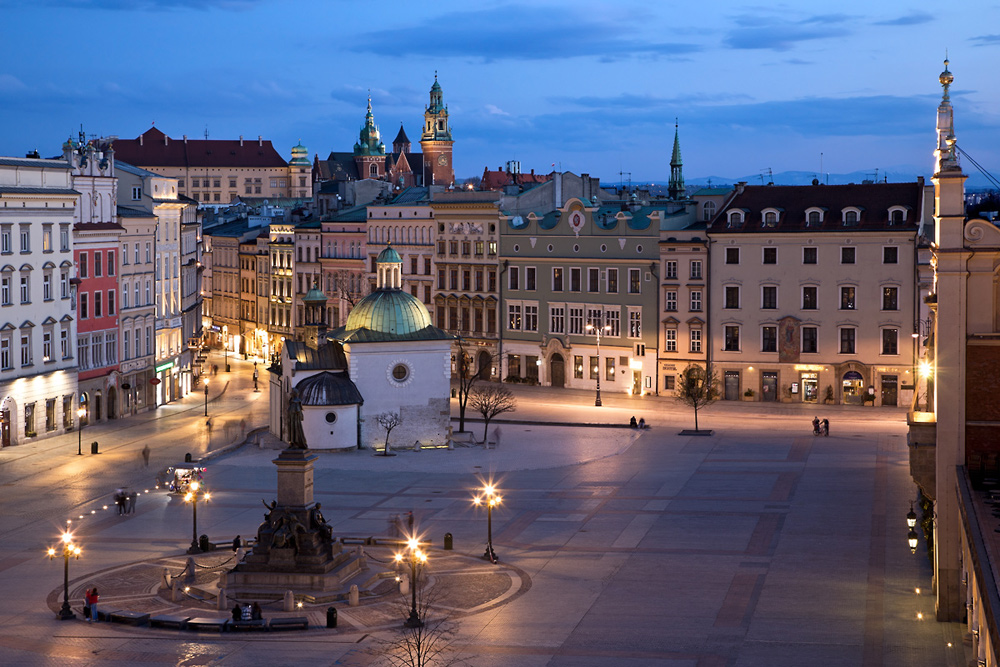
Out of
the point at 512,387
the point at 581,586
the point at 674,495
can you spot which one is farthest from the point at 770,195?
the point at 581,586

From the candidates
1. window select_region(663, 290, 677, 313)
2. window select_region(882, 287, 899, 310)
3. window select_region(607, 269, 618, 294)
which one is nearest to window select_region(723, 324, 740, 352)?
window select_region(663, 290, 677, 313)

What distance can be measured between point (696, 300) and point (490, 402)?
19038mm

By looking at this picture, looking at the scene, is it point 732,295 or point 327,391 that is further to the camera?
point 732,295

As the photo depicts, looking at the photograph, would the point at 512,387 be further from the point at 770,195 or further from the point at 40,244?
the point at 40,244

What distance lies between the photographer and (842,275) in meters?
90.6

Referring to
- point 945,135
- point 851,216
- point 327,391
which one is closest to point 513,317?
point 851,216

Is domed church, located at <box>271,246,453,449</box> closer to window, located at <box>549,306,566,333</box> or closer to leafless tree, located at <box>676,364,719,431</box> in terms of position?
leafless tree, located at <box>676,364,719,431</box>

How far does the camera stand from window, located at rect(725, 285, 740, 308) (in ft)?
309

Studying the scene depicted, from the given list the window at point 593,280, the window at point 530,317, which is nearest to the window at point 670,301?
the window at point 593,280

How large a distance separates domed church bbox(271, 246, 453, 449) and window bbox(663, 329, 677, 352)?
80.1 ft

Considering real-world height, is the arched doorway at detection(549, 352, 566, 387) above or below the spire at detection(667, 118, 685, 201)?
below

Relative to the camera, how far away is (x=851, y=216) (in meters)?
90.2

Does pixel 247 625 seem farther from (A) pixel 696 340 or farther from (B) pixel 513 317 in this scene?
(B) pixel 513 317

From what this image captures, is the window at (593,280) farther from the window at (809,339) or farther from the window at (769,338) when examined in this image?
the window at (809,339)
